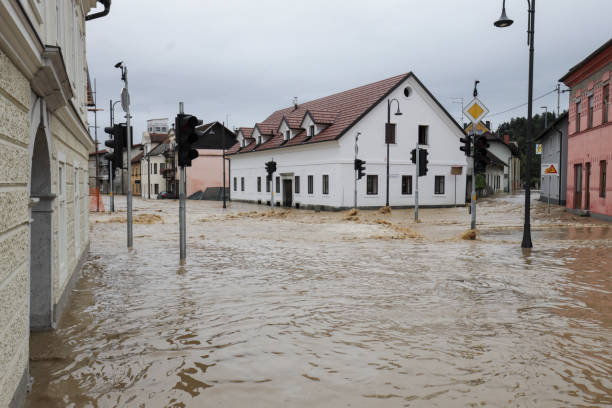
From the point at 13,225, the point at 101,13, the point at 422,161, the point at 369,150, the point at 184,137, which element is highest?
the point at 101,13

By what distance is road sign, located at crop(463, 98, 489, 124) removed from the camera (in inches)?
703

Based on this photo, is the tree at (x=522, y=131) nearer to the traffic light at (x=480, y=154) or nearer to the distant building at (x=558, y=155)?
the distant building at (x=558, y=155)

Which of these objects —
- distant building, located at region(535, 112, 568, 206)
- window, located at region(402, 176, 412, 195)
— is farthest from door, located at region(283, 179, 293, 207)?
distant building, located at region(535, 112, 568, 206)

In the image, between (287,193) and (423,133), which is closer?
(423,133)

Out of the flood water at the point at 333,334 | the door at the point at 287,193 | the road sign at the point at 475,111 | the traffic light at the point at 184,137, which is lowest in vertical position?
the flood water at the point at 333,334

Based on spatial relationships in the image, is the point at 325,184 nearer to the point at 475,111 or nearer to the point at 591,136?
the point at 591,136

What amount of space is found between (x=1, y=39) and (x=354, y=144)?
1297 inches

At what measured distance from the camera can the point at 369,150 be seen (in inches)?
1426

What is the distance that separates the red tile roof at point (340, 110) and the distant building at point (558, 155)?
10631 mm

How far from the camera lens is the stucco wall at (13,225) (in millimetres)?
3566

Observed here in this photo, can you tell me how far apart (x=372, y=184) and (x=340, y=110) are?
6494mm

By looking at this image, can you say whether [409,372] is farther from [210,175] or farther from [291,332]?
[210,175]

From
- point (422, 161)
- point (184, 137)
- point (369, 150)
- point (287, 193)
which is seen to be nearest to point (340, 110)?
point (369, 150)

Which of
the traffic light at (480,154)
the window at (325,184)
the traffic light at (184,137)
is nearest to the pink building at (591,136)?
the traffic light at (480,154)
